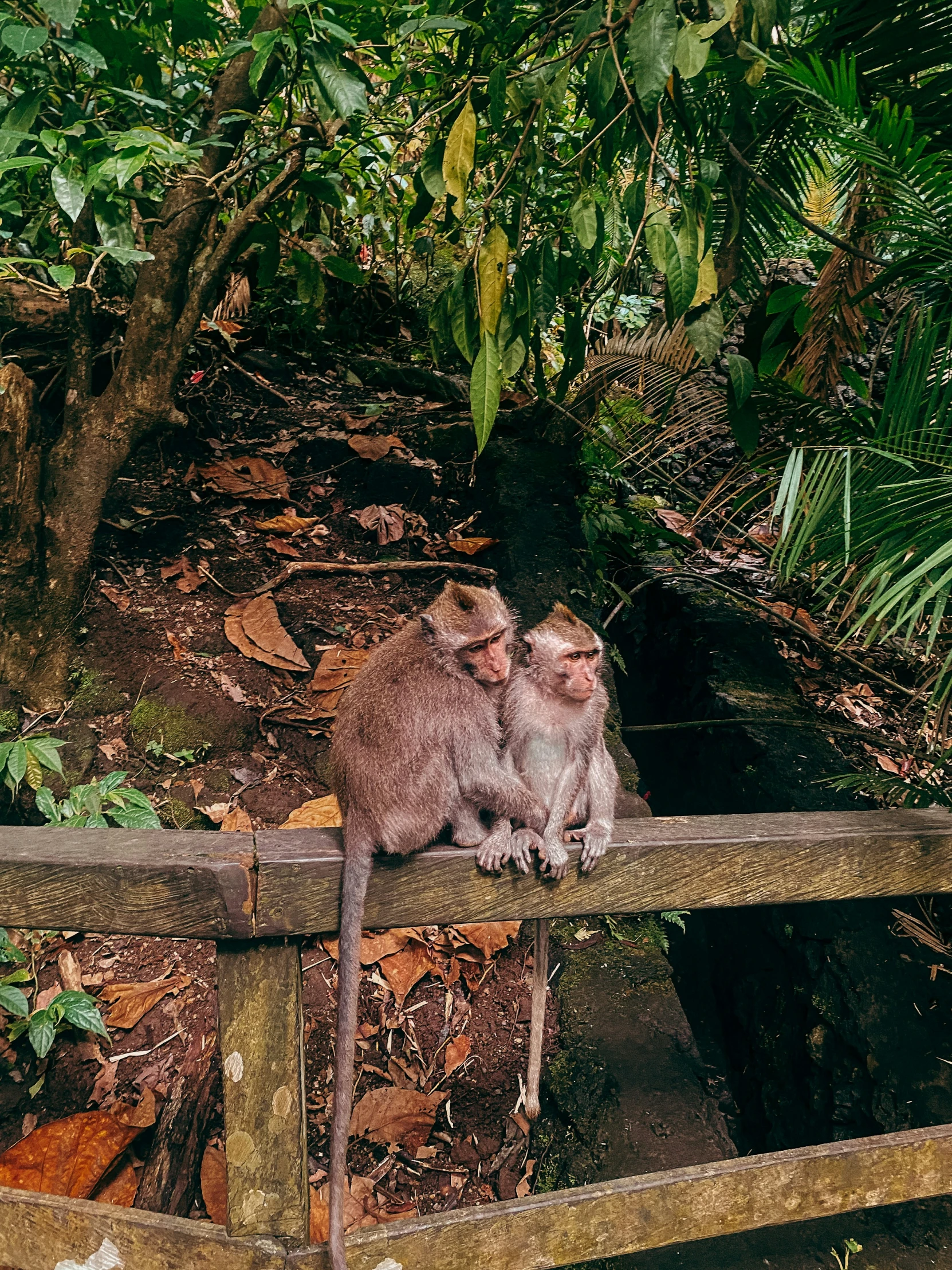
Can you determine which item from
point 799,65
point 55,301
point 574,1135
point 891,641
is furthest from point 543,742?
point 55,301

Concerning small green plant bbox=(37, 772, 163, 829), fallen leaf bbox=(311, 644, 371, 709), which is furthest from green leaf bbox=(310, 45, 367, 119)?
fallen leaf bbox=(311, 644, 371, 709)

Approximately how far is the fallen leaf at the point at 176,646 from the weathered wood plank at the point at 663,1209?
7.85 feet

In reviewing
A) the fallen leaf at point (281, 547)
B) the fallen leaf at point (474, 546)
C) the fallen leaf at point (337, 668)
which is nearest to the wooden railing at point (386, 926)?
the fallen leaf at point (337, 668)

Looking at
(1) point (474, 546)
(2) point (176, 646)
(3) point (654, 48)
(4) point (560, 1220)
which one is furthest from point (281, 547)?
(4) point (560, 1220)

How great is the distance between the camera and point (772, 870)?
6.32 ft

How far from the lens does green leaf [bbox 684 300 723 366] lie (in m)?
2.07

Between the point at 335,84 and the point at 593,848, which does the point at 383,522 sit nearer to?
the point at 335,84

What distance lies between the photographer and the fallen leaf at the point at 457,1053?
3.08 metres

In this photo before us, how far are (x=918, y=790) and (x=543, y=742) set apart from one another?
109cm

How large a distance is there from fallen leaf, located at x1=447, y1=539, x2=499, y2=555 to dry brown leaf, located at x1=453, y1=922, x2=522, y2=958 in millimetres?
1829

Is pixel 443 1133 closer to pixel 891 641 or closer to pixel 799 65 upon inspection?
pixel 891 641

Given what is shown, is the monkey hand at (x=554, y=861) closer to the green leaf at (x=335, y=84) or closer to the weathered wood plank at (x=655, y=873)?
the weathered wood plank at (x=655, y=873)

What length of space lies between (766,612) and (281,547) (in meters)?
2.60

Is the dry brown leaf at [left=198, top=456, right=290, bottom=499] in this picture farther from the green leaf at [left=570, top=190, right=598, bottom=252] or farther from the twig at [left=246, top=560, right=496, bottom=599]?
the green leaf at [left=570, top=190, right=598, bottom=252]
